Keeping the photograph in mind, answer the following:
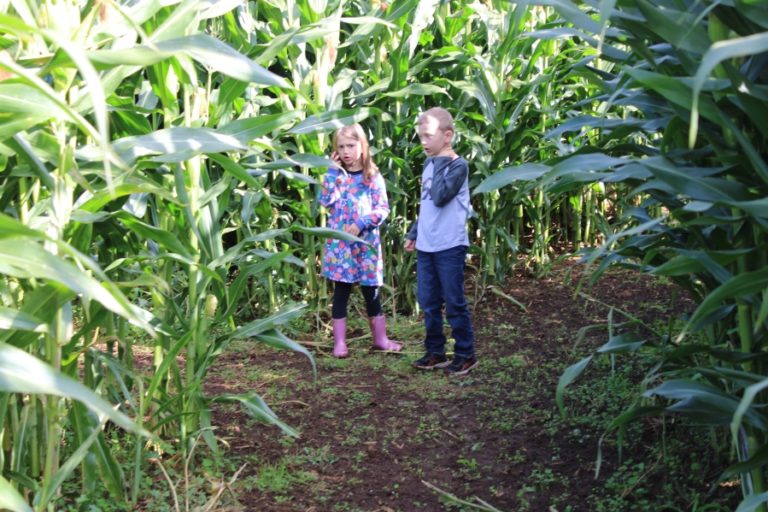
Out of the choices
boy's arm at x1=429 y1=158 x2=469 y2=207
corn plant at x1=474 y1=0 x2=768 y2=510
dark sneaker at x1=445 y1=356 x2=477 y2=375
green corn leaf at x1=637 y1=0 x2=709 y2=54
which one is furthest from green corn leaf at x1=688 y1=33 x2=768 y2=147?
dark sneaker at x1=445 y1=356 x2=477 y2=375

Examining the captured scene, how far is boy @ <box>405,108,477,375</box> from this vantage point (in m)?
4.96

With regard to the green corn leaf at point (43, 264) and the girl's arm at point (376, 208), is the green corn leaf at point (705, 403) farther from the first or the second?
the girl's arm at point (376, 208)

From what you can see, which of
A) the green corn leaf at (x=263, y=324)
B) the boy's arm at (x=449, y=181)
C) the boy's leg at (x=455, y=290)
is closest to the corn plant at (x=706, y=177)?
the green corn leaf at (x=263, y=324)

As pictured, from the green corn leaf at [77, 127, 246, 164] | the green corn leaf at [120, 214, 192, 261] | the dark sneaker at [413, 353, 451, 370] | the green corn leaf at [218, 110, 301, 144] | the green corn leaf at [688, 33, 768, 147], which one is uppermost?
the green corn leaf at [688, 33, 768, 147]

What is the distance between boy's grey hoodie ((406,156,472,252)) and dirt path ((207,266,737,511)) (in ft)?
2.55

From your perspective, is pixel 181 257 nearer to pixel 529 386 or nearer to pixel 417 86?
pixel 529 386

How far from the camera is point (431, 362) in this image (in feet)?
17.1

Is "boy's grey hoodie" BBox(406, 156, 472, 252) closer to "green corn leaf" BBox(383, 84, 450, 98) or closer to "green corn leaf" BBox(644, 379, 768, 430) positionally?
"green corn leaf" BBox(383, 84, 450, 98)

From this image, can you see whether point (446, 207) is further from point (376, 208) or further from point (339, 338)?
point (339, 338)

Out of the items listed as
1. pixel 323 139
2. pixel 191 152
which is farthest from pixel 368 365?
pixel 191 152

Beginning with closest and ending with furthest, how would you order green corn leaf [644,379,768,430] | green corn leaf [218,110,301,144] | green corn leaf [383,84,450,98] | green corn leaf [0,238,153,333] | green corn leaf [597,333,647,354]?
1. green corn leaf [0,238,153,333]
2. green corn leaf [644,379,768,430]
3. green corn leaf [597,333,647,354]
4. green corn leaf [218,110,301,144]
5. green corn leaf [383,84,450,98]

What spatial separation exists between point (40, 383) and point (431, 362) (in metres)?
3.92

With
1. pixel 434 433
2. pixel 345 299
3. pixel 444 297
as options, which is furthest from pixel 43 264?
pixel 345 299

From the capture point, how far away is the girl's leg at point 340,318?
5.40 metres
